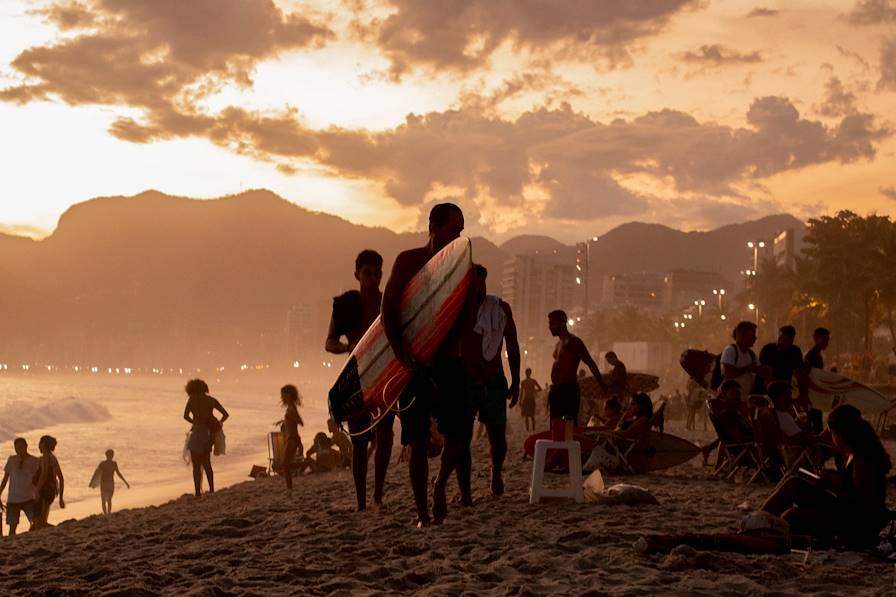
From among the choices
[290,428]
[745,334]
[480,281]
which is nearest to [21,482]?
[290,428]

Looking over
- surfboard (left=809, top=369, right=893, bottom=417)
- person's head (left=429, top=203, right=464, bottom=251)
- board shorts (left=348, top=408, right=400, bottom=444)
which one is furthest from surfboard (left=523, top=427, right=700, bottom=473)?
person's head (left=429, top=203, right=464, bottom=251)

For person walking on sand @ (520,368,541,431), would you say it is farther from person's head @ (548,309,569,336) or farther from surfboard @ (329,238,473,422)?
surfboard @ (329,238,473,422)

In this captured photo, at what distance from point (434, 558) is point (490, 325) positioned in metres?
2.84

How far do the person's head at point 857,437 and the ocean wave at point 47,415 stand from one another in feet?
187

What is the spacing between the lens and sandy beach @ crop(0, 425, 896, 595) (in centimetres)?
504

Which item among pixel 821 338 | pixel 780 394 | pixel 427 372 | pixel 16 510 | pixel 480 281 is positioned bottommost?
pixel 16 510

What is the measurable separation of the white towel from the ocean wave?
54188 millimetres

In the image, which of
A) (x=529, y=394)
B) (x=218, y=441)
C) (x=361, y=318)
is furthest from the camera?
(x=529, y=394)

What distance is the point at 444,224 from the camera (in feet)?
20.7

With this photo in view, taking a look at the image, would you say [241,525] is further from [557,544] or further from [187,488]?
[187,488]

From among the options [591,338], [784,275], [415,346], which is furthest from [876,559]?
[591,338]

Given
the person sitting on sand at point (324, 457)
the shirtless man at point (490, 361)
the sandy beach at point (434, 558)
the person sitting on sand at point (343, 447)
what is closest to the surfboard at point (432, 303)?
the sandy beach at point (434, 558)

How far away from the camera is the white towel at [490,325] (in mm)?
8150

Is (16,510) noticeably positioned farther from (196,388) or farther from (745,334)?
(745,334)
